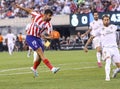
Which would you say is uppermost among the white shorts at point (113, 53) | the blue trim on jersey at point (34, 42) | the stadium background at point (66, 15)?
the blue trim on jersey at point (34, 42)

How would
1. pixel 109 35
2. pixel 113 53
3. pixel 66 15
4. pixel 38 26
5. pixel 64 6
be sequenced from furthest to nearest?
pixel 64 6
pixel 66 15
pixel 38 26
pixel 109 35
pixel 113 53

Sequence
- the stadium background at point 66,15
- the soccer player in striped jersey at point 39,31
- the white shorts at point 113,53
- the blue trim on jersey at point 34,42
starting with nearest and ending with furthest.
A: 1. the white shorts at point 113,53
2. the soccer player in striped jersey at point 39,31
3. the blue trim on jersey at point 34,42
4. the stadium background at point 66,15

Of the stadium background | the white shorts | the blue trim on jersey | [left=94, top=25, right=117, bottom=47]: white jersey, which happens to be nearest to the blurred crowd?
the stadium background

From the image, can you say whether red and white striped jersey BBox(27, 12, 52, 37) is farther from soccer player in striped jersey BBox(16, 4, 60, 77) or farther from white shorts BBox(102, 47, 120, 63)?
white shorts BBox(102, 47, 120, 63)

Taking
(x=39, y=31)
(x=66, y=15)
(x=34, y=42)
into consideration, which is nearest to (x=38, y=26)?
(x=39, y=31)

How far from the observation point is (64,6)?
4822 cm

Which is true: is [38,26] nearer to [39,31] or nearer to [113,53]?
[39,31]

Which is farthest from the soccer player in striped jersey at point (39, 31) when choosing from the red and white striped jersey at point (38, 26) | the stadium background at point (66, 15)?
the stadium background at point (66, 15)

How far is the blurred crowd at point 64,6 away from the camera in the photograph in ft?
147

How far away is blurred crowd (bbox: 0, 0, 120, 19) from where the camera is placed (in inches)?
1767

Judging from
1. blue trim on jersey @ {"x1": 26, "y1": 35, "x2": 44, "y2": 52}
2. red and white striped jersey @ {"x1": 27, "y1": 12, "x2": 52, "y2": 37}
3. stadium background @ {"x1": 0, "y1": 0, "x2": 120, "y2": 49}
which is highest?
red and white striped jersey @ {"x1": 27, "y1": 12, "x2": 52, "y2": 37}

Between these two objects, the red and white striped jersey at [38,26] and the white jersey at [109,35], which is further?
the red and white striped jersey at [38,26]

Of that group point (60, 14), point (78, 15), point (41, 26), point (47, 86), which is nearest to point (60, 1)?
point (60, 14)

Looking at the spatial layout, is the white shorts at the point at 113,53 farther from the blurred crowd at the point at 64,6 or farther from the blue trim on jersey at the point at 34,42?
the blurred crowd at the point at 64,6
